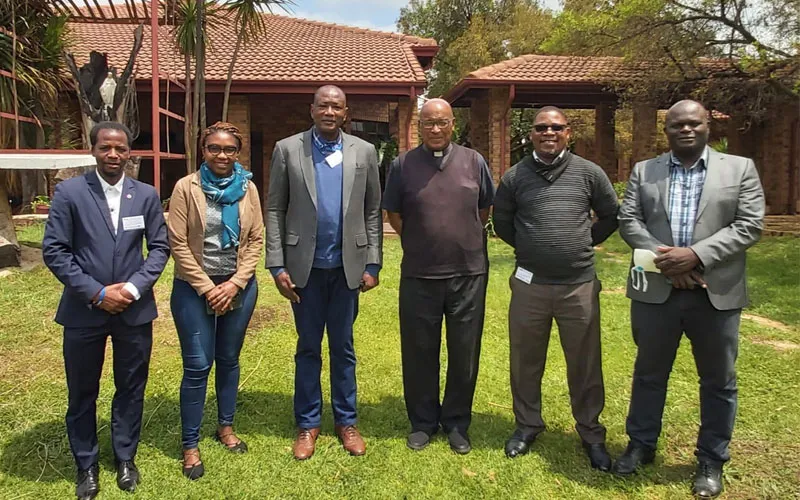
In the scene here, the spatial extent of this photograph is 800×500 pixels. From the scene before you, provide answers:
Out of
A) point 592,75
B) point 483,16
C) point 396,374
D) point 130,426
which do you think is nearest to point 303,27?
point 592,75

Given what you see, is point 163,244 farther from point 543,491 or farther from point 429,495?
point 543,491

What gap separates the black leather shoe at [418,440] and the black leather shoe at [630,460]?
41.3 inches

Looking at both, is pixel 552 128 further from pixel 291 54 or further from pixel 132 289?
pixel 291 54

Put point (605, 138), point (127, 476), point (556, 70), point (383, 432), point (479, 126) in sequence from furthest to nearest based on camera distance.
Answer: point (605, 138) < point (479, 126) < point (556, 70) < point (383, 432) < point (127, 476)

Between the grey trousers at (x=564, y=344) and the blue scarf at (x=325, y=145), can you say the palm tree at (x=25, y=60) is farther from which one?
the grey trousers at (x=564, y=344)

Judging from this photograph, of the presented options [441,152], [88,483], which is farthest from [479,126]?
[88,483]

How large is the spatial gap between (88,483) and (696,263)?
3181mm

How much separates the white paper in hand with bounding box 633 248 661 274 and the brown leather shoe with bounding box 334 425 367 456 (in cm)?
184

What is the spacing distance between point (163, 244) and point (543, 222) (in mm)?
2031

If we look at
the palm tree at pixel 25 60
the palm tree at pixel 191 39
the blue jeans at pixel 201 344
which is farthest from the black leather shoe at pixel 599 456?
the palm tree at pixel 191 39

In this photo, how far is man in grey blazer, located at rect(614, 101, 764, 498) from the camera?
2.95 meters

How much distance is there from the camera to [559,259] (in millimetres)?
3328

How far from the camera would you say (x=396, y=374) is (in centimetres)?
488

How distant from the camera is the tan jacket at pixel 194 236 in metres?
3.16
